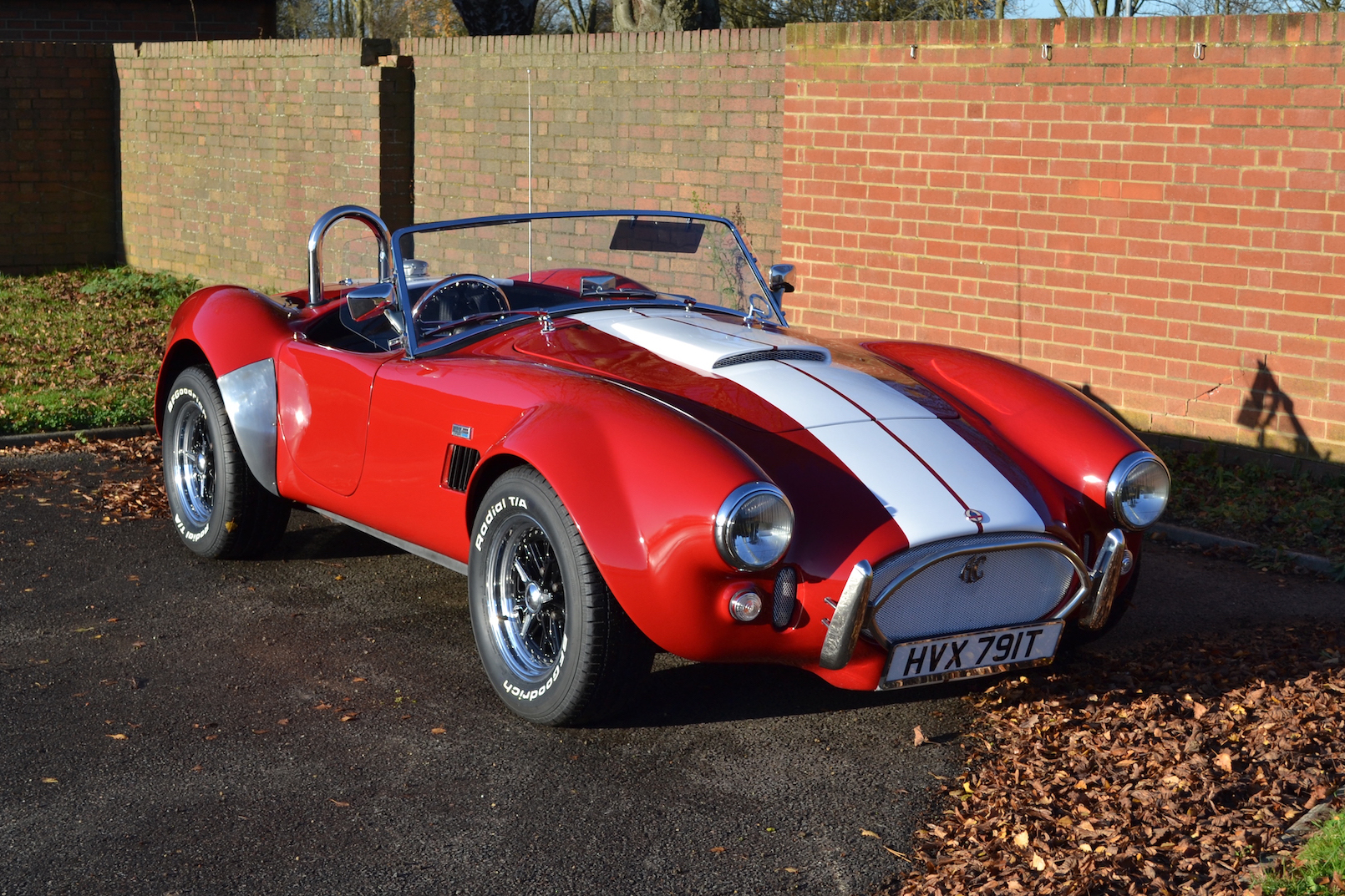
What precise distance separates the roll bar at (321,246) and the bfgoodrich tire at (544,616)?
185 centimetres

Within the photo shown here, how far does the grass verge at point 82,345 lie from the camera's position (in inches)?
322

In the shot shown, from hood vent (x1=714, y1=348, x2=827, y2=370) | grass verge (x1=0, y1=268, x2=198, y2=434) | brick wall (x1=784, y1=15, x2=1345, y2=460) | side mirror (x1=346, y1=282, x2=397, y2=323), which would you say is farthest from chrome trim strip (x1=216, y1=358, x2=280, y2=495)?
brick wall (x1=784, y1=15, x2=1345, y2=460)

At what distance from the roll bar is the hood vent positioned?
1813 mm

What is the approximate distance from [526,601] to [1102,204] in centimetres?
500

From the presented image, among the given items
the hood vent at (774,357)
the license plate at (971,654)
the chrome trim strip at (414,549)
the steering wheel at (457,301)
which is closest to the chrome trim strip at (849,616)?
the license plate at (971,654)

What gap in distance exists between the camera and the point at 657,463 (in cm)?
373

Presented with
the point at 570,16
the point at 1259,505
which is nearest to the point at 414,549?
the point at 1259,505

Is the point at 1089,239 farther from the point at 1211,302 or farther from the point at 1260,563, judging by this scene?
the point at 1260,563

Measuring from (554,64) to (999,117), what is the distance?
3.91 meters

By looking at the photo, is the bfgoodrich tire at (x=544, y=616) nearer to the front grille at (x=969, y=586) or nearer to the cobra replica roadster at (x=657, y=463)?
the cobra replica roadster at (x=657, y=463)

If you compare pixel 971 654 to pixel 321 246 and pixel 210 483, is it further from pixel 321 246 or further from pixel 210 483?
pixel 210 483

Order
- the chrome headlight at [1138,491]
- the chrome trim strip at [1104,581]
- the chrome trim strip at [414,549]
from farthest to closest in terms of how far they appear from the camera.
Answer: the chrome trim strip at [414,549], the chrome headlight at [1138,491], the chrome trim strip at [1104,581]

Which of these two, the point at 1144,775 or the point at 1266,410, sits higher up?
the point at 1266,410

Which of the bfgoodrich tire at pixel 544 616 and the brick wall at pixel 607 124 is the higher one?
the brick wall at pixel 607 124
